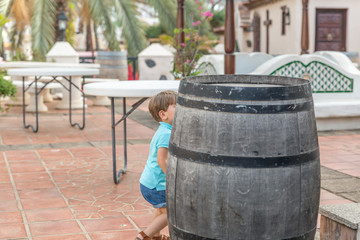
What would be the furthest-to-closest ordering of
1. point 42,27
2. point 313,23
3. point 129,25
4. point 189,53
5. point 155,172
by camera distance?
point 313,23, point 129,25, point 42,27, point 189,53, point 155,172

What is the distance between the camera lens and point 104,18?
43.6ft

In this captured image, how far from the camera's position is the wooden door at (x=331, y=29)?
18.5 metres

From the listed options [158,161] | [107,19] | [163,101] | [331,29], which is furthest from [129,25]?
[158,161]

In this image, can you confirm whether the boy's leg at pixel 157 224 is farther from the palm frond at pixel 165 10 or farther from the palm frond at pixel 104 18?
the palm frond at pixel 165 10

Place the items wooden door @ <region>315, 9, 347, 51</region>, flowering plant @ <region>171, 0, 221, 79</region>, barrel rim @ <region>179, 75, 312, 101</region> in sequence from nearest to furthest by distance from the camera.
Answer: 1. barrel rim @ <region>179, 75, 312, 101</region>
2. flowering plant @ <region>171, 0, 221, 79</region>
3. wooden door @ <region>315, 9, 347, 51</region>

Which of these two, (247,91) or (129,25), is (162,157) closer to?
(247,91)

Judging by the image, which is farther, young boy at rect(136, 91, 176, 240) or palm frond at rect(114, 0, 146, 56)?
palm frond at rect(114, 0, 146, 56)

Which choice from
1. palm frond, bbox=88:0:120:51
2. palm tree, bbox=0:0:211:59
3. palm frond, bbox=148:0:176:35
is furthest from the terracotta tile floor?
palm frond, bbox=148:0:176:35

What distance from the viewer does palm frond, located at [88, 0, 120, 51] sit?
12.9 m

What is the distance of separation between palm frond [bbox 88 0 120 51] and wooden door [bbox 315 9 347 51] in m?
7.92

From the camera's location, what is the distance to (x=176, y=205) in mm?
2250

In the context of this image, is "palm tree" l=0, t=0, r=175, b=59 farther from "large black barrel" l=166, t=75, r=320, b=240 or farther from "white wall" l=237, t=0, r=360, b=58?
"large black barrel" l=166, t=75, r=320, b=240

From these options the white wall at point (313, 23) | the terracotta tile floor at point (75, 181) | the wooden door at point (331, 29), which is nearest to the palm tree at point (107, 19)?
the terracotta tile floor at point (75, 181)

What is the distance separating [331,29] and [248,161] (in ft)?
57.3
